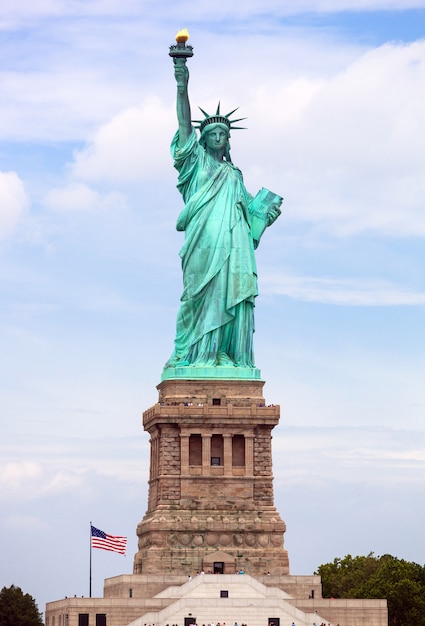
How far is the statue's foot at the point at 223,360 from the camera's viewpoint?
82.4 m

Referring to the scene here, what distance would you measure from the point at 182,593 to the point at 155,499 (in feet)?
23.7

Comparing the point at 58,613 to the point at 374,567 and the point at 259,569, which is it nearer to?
the point at 259,569

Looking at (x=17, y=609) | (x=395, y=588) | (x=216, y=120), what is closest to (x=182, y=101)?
(x=216, y=120)

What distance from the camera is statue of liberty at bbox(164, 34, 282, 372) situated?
8262 cm

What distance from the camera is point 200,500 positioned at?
80.3m

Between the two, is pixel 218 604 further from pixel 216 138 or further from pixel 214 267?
pixel 216 138

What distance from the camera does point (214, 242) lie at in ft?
273

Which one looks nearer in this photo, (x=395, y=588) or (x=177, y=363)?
Result: (x=177, y=363)

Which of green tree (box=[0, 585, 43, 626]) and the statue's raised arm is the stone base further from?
the statue's raised arm

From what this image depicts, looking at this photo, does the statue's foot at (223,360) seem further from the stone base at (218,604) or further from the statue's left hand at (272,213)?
the stone base at (218,604)

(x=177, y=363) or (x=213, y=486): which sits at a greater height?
(x=177, y=363)

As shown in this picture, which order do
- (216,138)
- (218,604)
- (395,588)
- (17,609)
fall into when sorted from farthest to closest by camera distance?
(17,609)
(395,588)
(216,138)
(218,604)

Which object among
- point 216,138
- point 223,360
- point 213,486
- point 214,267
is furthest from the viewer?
point 216,138

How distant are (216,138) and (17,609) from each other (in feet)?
84.6
